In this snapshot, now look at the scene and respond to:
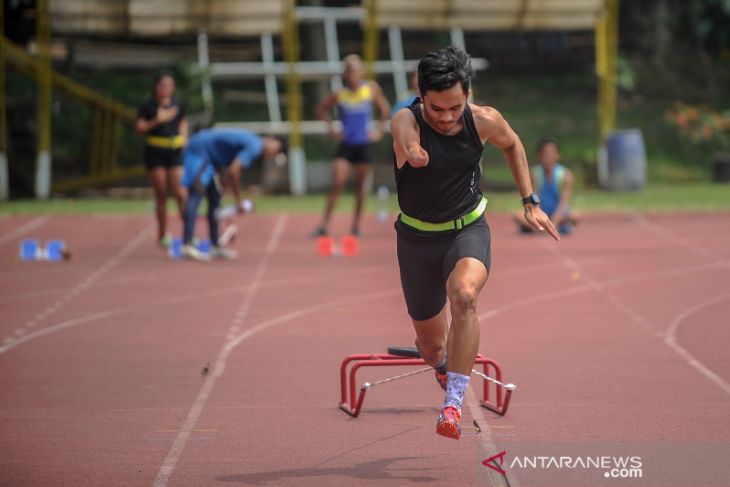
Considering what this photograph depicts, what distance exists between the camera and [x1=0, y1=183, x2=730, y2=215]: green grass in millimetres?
21750

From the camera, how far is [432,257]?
304 inches

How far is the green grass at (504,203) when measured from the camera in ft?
71.4

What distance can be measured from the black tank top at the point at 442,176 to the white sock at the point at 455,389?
85 cm

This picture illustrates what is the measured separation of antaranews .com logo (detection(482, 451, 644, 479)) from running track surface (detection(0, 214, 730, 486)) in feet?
0.32

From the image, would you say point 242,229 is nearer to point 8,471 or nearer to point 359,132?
point 359,132

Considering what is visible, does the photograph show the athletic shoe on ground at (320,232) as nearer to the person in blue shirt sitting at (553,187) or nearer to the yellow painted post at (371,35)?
the person in blue shirt sitting at (553,187)

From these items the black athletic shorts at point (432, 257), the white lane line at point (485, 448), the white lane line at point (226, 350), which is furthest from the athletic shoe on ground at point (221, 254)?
the black athletic shorts at point (432, 257)

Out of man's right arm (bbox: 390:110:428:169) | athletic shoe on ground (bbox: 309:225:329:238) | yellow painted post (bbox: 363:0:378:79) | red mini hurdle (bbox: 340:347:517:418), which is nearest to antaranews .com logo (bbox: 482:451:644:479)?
red mini hurdle (bbox: 340:347:517:418)

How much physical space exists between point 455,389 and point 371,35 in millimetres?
17833

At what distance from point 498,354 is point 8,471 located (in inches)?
168

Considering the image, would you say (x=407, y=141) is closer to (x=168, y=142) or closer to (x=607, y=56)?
(x=168, y=142)

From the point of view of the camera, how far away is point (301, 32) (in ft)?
107

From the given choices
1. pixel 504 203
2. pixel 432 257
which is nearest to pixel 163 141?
pixel 504 203

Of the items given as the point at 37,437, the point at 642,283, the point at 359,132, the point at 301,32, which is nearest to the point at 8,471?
the point at 37,437
